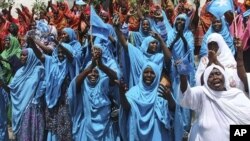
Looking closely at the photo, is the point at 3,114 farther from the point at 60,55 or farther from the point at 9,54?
the point at 9,54

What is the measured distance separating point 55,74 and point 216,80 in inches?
96.2

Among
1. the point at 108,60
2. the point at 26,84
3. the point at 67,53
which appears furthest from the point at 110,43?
the point at 26,84

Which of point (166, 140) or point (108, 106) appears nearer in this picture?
point (166, 140)

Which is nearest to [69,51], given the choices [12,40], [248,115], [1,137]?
[1,137]

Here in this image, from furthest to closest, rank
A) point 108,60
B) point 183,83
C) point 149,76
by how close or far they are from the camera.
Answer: point 108,60, point 149,76, point 183,83

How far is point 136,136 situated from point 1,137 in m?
2.25

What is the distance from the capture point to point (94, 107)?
6027mm

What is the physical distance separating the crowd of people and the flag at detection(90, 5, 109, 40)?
11 mm

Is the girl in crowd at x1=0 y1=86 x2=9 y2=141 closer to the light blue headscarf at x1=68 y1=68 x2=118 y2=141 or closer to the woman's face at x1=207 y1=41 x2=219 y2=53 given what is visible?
the light blue headscarf at x1=68 y1=68 x2=118 y2=141

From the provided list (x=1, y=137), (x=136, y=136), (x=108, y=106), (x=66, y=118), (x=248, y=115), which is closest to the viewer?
(x=248, y=115)

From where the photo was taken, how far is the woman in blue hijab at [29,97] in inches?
271

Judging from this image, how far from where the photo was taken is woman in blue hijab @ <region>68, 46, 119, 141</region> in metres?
6.02

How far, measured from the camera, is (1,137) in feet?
23.5

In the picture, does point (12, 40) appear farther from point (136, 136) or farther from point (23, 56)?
point (136, 136)
